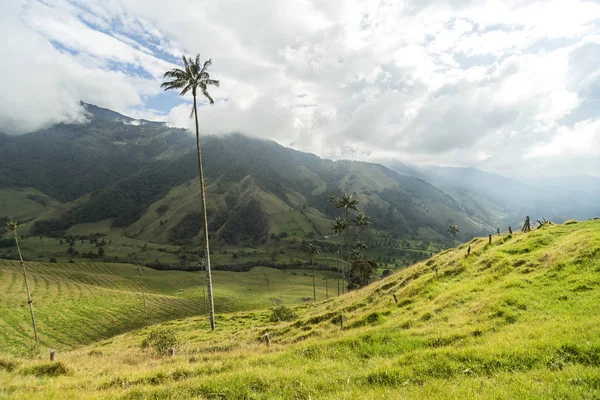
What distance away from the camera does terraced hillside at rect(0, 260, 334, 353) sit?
69.4 metres

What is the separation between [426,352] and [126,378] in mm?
11555

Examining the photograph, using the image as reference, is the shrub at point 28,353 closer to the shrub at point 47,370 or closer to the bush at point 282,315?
the shrub at point 47,370

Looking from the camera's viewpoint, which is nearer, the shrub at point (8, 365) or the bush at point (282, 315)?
the shrub at point (8, 365)

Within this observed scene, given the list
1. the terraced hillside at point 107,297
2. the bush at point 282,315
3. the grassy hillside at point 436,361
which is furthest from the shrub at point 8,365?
the bush at point 282,315

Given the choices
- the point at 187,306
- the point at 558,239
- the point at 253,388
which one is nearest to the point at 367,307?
the point at 558,239

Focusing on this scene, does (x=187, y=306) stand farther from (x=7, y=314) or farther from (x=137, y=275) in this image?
(x=137, y=275)

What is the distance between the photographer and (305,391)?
30.7 feet

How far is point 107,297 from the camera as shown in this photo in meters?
101

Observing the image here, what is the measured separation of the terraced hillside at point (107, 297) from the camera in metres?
69.4

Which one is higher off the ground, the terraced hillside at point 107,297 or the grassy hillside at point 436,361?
the grassy hillside at point 436,361

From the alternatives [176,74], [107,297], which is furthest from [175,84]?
[107,297]

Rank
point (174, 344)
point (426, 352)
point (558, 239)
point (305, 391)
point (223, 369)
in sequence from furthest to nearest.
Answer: point (558, 239), point (174, 344), point (223, 369), point (426, 352), point (305, 391)

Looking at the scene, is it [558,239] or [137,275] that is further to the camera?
[137,275]

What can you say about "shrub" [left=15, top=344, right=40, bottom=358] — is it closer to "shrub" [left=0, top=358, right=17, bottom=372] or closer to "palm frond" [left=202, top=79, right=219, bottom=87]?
"shrub" [left=0, top=358, right=17, bottom=372]
